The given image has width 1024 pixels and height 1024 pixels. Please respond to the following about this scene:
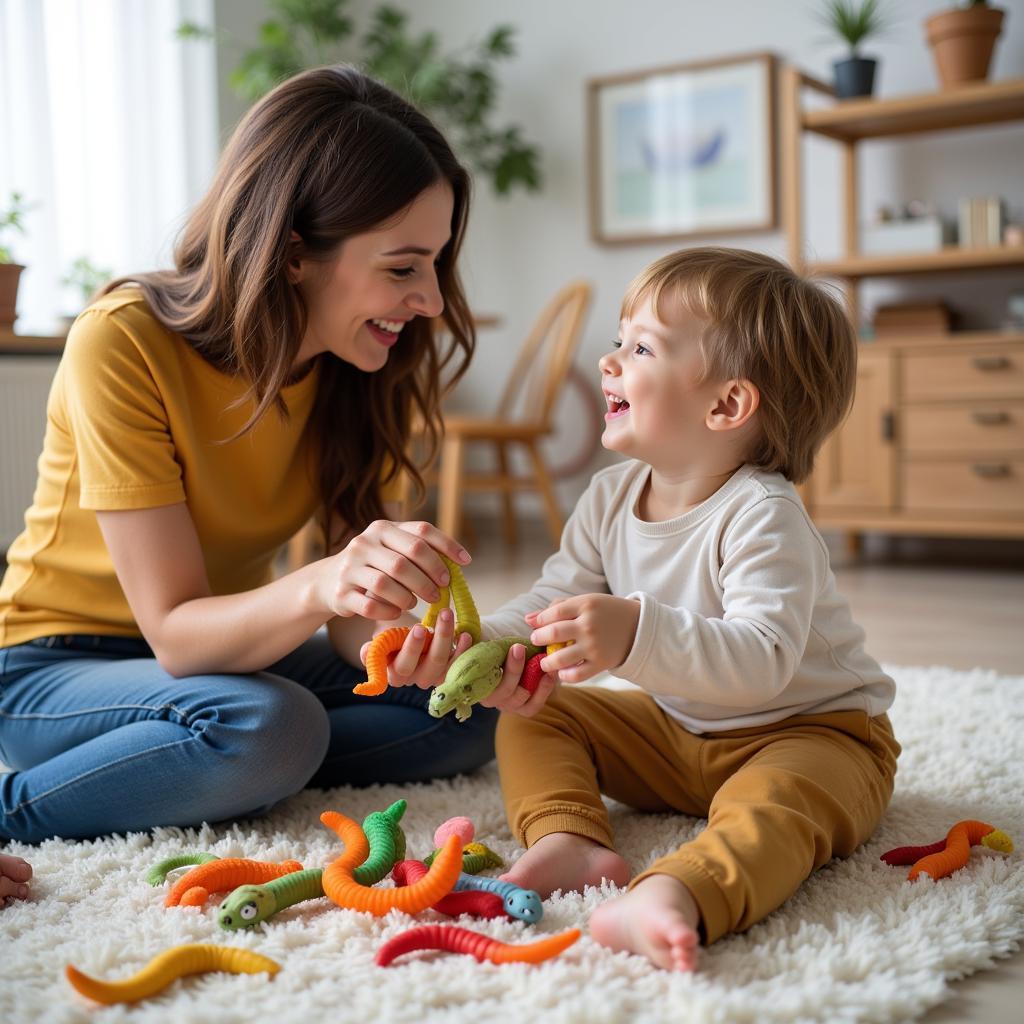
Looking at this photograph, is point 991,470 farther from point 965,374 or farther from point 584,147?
point 584,147

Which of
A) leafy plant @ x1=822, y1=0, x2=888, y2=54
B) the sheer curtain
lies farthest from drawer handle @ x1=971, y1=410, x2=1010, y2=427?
the sheer curtain

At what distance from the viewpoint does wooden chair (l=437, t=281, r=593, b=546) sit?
10.9ft

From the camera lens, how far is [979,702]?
1.66 metres

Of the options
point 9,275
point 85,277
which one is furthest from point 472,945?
point 85,277

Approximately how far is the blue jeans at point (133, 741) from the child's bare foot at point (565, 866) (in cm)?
27

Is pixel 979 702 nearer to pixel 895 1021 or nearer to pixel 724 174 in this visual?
pixel 895 1021

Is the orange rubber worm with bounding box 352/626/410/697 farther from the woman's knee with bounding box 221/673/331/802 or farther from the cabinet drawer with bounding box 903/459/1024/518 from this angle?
the cabinet drawer with bounding box 903/459/1024/518

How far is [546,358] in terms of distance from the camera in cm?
414

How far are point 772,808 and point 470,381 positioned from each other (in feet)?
11.4

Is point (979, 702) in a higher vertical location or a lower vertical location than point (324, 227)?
lower

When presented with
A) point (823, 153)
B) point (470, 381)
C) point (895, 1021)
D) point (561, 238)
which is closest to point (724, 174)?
point (823, 153)

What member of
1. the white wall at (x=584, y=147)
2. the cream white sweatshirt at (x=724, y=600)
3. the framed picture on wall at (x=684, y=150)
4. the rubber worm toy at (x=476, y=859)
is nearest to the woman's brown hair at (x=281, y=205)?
the cream white sweatshirt at (x=724, y=600)

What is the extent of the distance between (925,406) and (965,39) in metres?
0.93

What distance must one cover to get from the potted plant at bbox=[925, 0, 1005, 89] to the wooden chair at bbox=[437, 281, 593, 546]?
1156 mm
